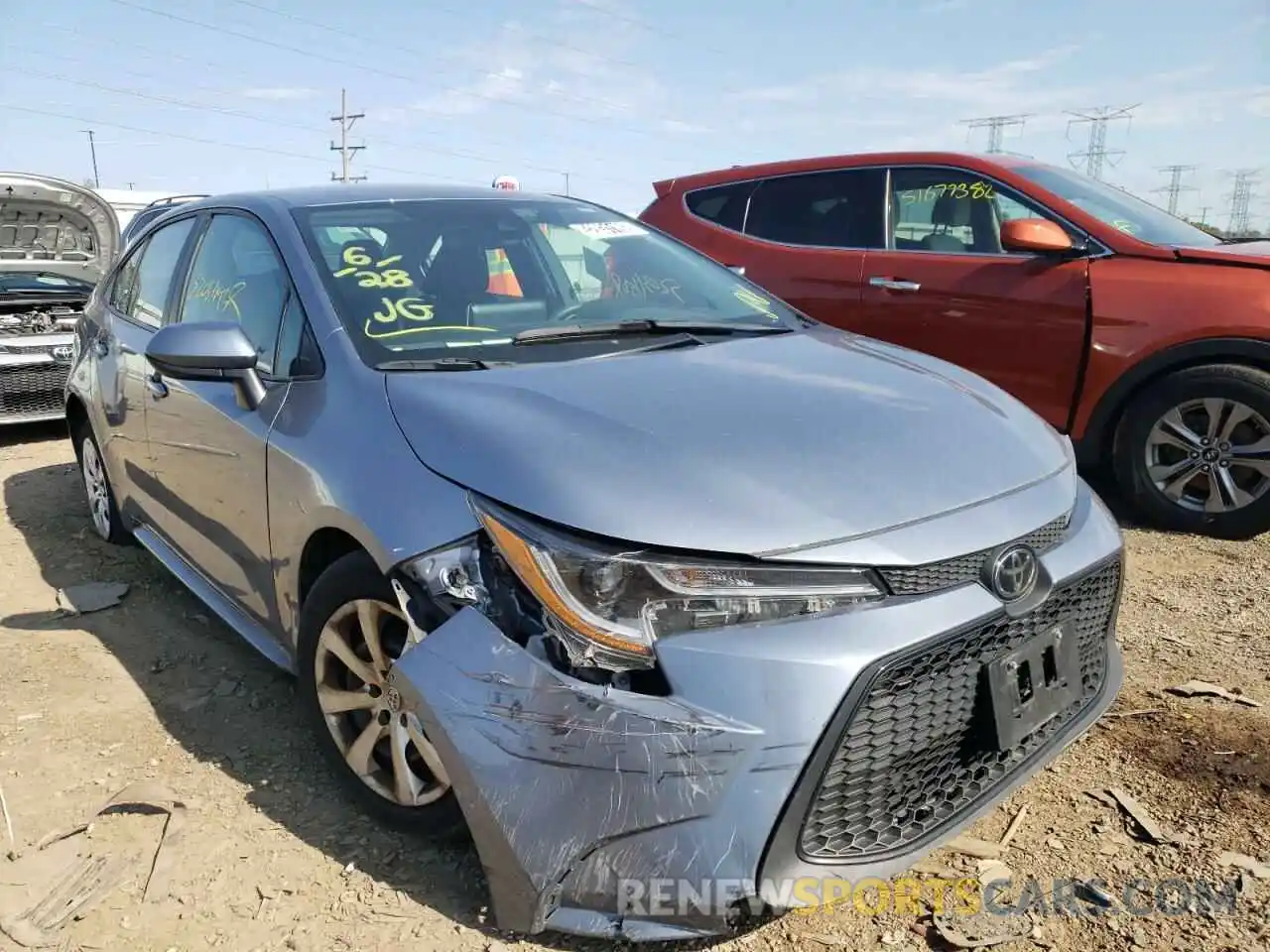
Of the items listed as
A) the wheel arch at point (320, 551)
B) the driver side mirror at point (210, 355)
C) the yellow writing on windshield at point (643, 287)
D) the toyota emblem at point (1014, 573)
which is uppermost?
the yellow writing on windshield at point (643, 287)

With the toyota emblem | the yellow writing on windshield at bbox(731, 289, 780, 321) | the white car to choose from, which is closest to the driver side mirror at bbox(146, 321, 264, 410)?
the yellow writing on windshield at bbox(731, 289, 780, 321)

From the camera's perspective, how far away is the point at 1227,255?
13.4ft

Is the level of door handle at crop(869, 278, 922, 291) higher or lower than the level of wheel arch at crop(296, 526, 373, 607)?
higher

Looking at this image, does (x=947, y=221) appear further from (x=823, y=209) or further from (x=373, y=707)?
(x=373, y=707)

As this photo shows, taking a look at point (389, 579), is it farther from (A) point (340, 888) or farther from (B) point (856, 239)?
(B) point (856, 239)

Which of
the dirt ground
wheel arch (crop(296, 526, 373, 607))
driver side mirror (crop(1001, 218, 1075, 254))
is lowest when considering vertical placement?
the dirt ground

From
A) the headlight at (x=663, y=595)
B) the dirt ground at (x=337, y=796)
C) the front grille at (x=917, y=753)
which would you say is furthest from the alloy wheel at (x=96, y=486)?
the front grille at (x=917, y=753)

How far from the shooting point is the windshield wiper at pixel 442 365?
89.0 inches

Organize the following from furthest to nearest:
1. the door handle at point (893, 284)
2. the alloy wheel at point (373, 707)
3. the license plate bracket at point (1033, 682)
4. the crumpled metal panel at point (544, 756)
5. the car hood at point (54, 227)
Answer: the car hood at point (54, 227)
the door handle at point (893, 284)
the alloy wheel at point (373, 707)
the license plate bracket at point (1033, 682)
the crumpled metal panel at point (544, 756)

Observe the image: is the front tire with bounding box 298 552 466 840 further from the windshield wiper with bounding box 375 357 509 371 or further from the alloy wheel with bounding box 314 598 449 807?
the windshield wiper with bounding box 375 357 509 371

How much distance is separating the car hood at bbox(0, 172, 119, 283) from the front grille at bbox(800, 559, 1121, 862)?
6.92 m

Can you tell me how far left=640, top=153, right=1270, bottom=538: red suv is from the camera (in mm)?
4016

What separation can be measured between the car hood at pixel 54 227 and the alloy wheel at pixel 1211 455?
7.01 meters

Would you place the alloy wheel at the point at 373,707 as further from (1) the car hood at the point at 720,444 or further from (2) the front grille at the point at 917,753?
(2) the front grille at the point at 917,753
